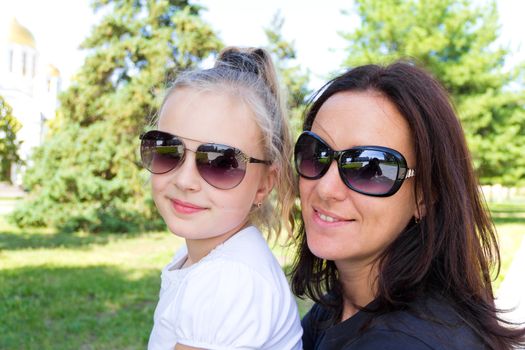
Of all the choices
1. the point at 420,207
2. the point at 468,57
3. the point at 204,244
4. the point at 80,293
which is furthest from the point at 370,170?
the point at 468,57

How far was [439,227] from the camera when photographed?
5.45ft

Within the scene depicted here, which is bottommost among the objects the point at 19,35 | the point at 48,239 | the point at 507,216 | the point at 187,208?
the point at 48,239

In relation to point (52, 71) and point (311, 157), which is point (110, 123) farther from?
point (52, 71)

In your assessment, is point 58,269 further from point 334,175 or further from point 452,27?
point 452,27

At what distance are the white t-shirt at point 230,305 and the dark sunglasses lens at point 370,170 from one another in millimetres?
428

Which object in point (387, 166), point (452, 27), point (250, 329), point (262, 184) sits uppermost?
point (452, 27)

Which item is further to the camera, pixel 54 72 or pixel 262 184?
pixel 54 72

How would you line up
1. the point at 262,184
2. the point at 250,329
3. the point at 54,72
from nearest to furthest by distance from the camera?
the point at 250,329 → the point at 262,184 → the point at 54,72

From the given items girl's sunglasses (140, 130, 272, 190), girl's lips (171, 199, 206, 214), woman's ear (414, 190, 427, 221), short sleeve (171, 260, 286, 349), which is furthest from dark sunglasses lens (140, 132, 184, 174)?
woman's ear (414, 190, 427, 221)

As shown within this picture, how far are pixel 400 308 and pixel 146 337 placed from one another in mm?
3966

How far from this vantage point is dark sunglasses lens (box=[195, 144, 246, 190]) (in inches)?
71.9

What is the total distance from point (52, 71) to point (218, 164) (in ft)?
167

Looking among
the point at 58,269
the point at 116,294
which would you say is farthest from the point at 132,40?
the point at 116,294

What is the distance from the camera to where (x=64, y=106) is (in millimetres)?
15625
